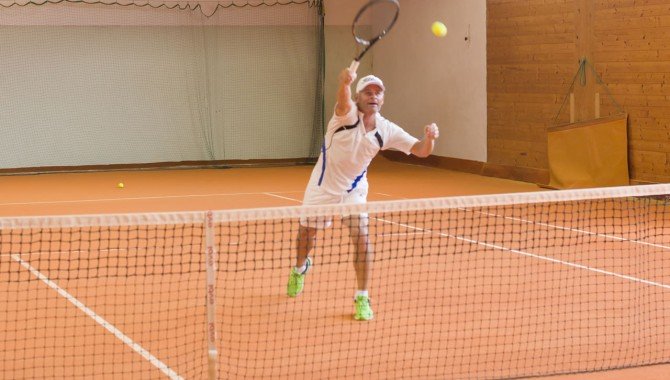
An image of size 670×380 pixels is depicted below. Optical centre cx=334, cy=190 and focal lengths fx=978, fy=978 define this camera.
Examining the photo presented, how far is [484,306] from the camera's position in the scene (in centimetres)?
767

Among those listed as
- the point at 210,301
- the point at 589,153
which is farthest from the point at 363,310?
the point at 589,153

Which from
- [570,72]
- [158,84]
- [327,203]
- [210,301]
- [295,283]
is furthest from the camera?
[158,84]

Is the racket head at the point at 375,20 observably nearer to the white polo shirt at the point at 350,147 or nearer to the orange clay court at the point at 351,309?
the orange clay court at the point at 351,309

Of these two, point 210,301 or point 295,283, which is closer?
point 210,301

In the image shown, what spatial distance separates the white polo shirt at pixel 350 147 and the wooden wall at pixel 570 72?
806 cm

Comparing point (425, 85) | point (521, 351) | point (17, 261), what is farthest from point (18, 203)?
point (521, 351)

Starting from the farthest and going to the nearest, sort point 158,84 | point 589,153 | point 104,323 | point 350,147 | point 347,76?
point 158,84, point 589,153, point 350,147, point 104,323, point 347,76

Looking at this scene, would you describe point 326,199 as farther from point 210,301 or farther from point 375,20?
point 375,20

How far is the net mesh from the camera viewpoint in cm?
2048

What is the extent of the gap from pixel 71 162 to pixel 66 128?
731 mm

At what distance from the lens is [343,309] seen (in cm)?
759

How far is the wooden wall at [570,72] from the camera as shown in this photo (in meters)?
14.4

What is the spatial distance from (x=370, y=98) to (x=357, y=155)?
46cm

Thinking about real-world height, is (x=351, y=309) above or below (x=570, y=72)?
below
